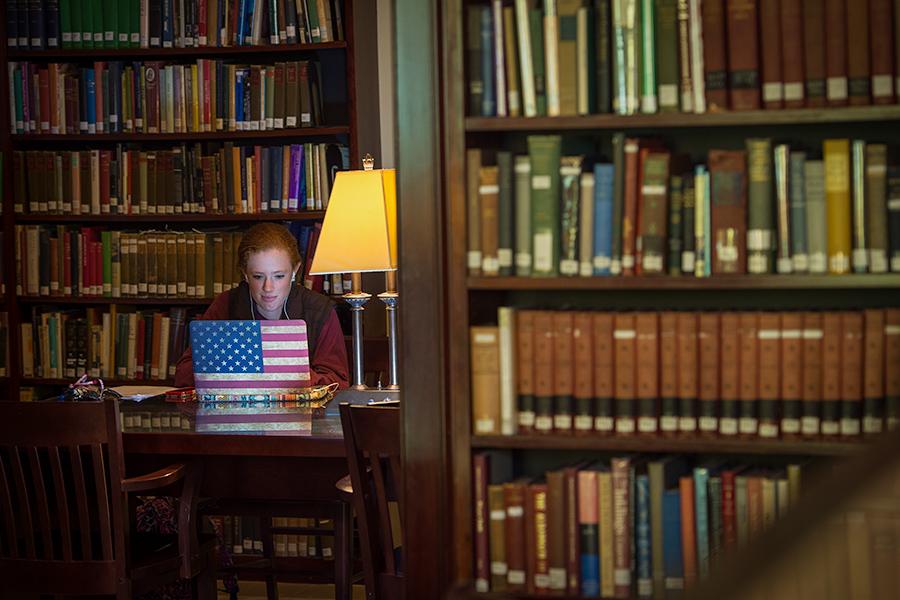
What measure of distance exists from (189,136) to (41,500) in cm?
244

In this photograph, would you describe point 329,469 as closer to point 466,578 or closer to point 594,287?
point 466,578

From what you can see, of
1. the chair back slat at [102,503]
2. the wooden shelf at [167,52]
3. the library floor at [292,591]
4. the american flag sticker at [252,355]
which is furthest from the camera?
the wooden shelf at [167,52]

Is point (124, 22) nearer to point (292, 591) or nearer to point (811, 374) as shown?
point (292, 591)

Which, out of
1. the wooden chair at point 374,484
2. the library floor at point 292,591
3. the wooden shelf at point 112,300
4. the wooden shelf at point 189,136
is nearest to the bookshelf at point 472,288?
the wooden chair at point 374,484

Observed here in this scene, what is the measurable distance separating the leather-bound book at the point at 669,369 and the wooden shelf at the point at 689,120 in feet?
1.14

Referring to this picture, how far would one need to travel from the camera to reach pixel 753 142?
2.23 meters

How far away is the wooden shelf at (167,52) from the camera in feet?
16.3

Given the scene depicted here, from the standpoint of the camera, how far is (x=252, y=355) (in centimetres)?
365

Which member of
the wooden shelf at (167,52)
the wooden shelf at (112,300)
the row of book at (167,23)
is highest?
the row of book at (167,23)

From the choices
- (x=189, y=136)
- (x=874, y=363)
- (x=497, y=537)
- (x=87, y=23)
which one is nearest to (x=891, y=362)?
(x=874, y=363)

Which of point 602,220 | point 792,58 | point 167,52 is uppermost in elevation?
point 167,52

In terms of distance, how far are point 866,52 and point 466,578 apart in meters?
1.20

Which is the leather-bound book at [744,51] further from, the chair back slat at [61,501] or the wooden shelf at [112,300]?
the wooden shelf at [112,300]

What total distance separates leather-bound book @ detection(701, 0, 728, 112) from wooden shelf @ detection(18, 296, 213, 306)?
323 centimetres
